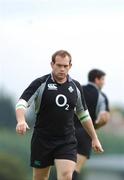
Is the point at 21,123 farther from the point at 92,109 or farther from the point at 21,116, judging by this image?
the point at 92,109

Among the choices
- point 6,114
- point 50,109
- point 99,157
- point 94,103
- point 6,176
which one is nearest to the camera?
point 50,109

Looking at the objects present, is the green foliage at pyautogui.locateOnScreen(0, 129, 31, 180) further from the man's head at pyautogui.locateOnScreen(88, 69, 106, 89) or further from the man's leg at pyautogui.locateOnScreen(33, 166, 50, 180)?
the man's leg at pyautogui.locateOnScreen(33, 166, 50, 180)

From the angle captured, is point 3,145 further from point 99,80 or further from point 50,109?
point 50,109

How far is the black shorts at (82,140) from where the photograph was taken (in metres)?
A: 16.0

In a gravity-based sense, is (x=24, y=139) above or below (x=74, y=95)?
below

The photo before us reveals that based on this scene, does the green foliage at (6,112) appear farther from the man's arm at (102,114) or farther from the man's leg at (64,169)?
the man's leg at (64,169)

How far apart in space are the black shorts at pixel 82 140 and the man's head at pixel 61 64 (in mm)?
2829

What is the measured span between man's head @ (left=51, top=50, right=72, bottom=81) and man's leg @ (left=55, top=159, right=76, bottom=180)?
3.07 feet

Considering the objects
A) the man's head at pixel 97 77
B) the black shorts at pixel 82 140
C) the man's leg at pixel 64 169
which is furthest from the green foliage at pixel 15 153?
the man's leg at pixel 64 169

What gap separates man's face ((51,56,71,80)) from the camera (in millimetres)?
13109

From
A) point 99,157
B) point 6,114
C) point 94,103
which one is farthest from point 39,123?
point 99,157

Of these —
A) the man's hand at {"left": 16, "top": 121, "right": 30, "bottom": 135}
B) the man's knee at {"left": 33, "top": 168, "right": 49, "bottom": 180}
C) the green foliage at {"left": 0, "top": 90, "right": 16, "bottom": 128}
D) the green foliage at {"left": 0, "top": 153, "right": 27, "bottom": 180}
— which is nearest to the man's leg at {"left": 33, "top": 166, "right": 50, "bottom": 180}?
the man's knee at {"left": 33, "top": 168, "right": 49, "bottom": 180}

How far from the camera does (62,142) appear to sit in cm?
1338

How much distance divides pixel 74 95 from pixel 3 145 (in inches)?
751
